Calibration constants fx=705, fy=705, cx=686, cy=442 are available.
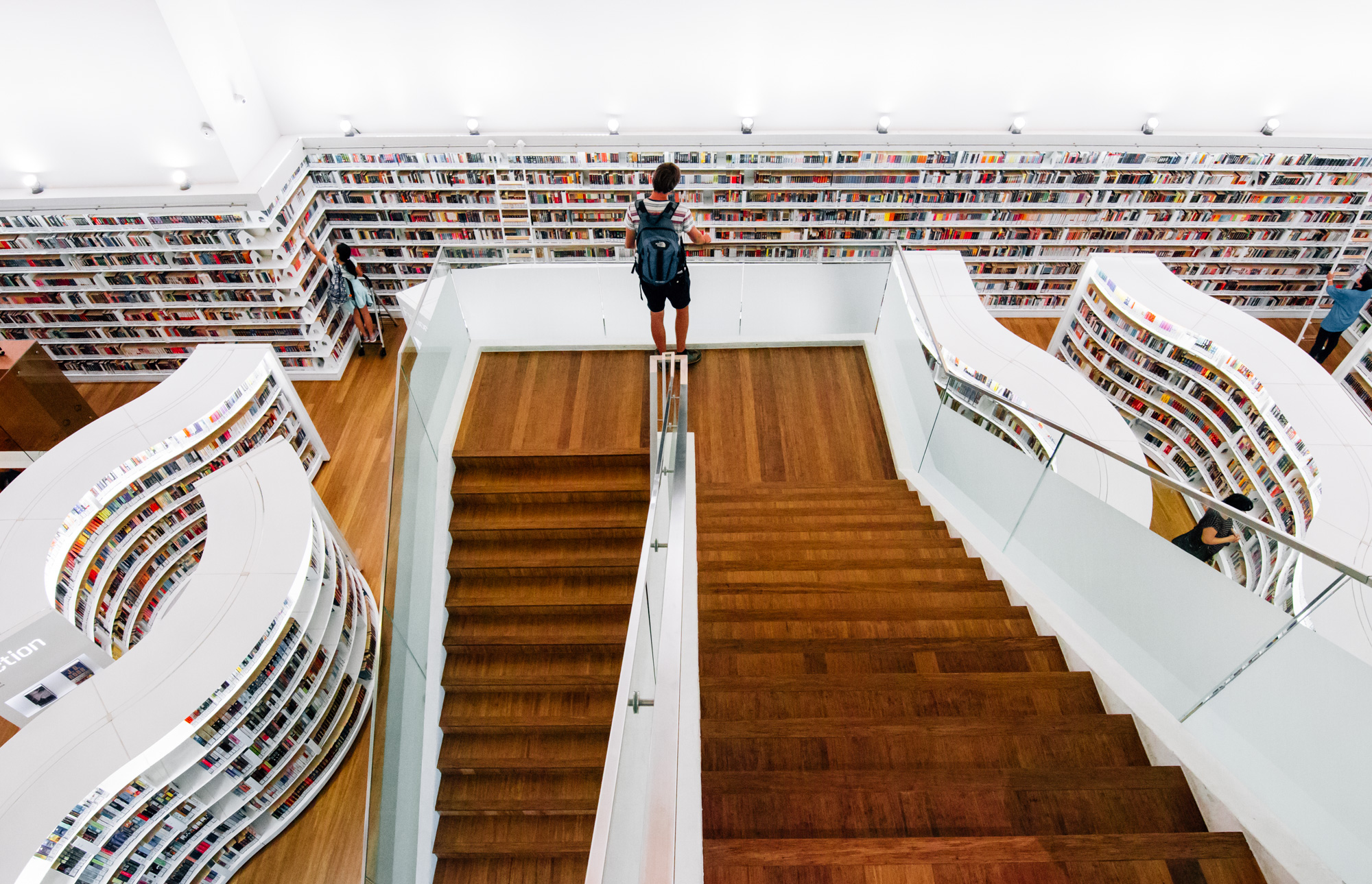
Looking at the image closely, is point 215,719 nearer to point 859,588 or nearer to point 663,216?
point 859,588

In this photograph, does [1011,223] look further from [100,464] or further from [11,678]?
[11,678]

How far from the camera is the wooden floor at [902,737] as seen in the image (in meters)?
1.65

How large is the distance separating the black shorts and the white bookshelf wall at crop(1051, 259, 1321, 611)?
14.1 ft

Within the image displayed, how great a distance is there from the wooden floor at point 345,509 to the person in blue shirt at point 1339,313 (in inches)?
357

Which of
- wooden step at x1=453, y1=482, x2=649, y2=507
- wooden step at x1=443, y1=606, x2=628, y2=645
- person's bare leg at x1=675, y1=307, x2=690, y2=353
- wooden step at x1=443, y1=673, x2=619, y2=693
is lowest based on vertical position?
wooden step at x1=443, y1=673, x2=619, y2=693

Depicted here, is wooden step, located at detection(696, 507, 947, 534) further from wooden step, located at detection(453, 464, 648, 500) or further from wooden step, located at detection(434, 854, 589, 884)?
wooden step, located at detection(434, 854, 589, 884)

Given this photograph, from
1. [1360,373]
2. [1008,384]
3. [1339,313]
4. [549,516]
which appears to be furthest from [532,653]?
[1339,313]

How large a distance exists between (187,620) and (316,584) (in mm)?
693

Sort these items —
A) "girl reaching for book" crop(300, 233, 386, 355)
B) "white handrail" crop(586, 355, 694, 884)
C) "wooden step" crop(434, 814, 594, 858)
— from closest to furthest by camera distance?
1. "white handrail" crop(586, 355, 694, 884)
2. "wooden step" crop(434, 814, 594, 858)
3. "girl reaching for book" crop(300, 233, 386, 355)

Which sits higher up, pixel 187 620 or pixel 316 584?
pixel 316 584

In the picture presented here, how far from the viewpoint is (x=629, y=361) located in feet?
16.0

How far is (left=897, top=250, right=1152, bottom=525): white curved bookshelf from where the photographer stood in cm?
291

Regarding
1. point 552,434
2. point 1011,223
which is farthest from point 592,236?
point 1011,223

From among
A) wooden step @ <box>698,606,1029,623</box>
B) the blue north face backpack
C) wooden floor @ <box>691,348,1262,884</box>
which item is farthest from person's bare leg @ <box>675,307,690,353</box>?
wooden step @ <box>698,606,1029,623</box>
